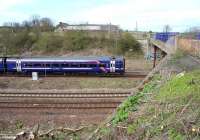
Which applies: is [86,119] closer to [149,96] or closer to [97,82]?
[149,96]

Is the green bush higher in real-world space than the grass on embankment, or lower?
higher

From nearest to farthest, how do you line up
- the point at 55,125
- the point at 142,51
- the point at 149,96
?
the point at 149,96 < the point at 55,125 < the point at 142,51

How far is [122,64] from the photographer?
38656mm

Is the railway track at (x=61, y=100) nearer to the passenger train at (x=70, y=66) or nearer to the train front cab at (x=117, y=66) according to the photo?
the passenger train at (x=70, y=66)

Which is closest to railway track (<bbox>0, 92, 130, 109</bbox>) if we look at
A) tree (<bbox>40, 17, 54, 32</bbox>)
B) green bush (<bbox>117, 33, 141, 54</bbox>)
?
green bush (<bbox>117, 33, 141, 54</bbox>)

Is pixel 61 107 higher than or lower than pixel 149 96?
lower

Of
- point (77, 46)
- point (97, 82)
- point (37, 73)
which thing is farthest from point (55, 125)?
point (77, 46)

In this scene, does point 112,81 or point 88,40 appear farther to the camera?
point 88,40

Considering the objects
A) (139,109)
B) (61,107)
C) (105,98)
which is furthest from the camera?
(105,98)

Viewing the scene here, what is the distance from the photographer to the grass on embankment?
734cm

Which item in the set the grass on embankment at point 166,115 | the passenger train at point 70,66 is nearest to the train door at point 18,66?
the passenger train at point 70,66

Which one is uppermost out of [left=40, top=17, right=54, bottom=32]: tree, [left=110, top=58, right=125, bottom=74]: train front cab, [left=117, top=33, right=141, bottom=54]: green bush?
[left=40, top=17, right=54, bottom=32]: tree

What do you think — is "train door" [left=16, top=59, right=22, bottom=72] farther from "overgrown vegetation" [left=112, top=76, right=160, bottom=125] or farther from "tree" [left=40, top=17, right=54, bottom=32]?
"tree" [left=40, top=17, right=54, bottom=32]

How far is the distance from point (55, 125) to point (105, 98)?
6158 millimetres
